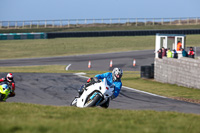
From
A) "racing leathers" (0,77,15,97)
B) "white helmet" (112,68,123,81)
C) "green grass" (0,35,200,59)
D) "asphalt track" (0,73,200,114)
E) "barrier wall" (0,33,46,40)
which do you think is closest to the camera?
"white helmet" (112,68,123,81)

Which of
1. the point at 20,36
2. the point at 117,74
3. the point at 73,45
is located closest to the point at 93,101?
the point at 117,74

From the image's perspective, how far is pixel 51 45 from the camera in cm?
5772

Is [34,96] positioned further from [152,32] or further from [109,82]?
[152,32]

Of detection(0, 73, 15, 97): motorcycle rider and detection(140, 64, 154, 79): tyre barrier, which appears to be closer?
detection(0, 73, 15, 97): motorcycle rider

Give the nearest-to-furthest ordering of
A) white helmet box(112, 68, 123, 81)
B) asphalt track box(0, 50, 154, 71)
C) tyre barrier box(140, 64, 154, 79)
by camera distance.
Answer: white helmet box(112, 68, 123, 81) < tyre barrier box(140, 64, 154, 79) < asphalt track box(0, 50, 154, 71)

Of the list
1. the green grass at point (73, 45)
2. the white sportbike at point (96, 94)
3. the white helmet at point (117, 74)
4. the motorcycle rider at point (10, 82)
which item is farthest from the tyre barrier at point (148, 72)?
the green grass at point (73, 45)

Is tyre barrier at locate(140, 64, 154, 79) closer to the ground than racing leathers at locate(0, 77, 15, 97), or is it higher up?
closer to the ground

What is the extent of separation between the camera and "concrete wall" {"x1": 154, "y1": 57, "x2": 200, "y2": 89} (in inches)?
810

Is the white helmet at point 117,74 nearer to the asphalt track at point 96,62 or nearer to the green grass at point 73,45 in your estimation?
the asphalt track at point 96,62

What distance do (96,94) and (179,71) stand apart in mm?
13076

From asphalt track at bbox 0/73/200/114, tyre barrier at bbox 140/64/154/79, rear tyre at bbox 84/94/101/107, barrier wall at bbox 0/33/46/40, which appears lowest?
asphalt track at bbox 0/73/200/114

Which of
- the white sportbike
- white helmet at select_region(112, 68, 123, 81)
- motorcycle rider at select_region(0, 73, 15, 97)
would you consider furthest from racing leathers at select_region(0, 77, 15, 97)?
white helmet at select_region(112, 68, 123, 81)

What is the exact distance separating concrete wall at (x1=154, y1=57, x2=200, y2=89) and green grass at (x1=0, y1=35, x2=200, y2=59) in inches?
1114

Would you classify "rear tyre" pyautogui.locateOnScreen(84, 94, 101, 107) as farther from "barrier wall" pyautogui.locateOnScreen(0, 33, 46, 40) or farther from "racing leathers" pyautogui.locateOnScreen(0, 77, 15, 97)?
"barrier wall" pyautogui.locateOnScreen(0, 33, 46, 40)
